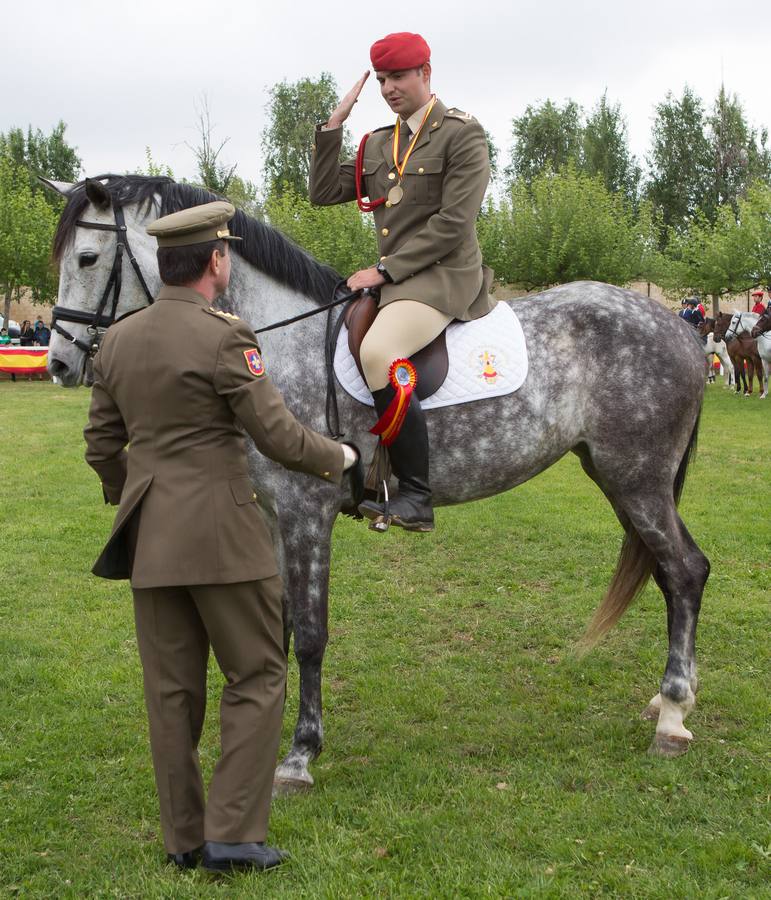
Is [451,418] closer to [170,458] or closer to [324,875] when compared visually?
[170,458]

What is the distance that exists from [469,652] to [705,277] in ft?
89.0

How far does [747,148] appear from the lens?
52.7 m

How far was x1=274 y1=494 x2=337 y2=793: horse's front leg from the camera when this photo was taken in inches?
178

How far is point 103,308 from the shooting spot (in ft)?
14.0

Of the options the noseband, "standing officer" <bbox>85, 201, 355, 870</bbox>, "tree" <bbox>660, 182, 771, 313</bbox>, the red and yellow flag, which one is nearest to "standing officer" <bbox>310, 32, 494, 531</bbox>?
"standing officer" <bbox>85, 201, 355, 870</bbox>

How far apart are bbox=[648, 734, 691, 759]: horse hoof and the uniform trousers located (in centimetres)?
214

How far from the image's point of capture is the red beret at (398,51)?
14.7ft

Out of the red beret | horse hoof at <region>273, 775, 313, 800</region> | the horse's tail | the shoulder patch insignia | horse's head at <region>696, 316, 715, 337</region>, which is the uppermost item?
the red beret

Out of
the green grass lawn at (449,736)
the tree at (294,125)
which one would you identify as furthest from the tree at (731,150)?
the green grass lawn at (449,736)

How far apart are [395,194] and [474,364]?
961mm

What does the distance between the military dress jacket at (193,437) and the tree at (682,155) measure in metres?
54.2

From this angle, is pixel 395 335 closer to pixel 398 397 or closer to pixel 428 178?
pixel 398 397

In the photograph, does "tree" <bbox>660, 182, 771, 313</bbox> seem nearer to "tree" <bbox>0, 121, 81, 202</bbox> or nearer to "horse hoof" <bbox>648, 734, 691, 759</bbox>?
"horse hoof" <bbox>648, 734, 691, 759</bbox>

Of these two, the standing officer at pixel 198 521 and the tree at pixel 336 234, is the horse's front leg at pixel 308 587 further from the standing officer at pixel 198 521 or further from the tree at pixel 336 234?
the tree at pixel 336 234
